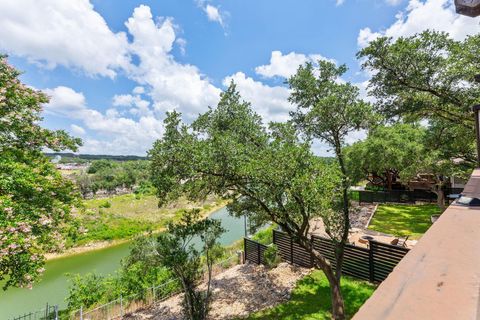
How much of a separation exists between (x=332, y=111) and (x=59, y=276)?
2229cm

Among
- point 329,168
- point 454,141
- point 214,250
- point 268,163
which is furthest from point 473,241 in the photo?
point 454,141

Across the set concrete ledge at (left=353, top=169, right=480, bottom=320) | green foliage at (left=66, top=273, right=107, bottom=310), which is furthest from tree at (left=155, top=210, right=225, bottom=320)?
green foliage at (left=66, top=273, right=107, bottom=310)

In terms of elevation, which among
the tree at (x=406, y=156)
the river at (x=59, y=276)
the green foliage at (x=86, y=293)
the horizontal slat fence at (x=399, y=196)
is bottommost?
the river at (x=59, y=276)

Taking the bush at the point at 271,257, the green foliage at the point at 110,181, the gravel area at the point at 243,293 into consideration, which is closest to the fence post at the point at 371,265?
the gravel area at the point at 243,293

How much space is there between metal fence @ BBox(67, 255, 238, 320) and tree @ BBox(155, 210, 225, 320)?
300cm

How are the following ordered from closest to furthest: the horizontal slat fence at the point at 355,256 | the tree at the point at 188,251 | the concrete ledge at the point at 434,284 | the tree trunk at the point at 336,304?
the concrete ledge at the point at 434,284, the tree trunk at the point at 336,304, the tree at the point at 188,251, the horizontal slat fence at the point at 355,256

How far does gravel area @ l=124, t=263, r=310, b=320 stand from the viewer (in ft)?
28.2

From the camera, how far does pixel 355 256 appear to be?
9.56 meters

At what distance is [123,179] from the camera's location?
5781 cm

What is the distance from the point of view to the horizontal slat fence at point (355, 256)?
8.70 m

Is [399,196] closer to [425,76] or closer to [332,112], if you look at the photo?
[425,76]

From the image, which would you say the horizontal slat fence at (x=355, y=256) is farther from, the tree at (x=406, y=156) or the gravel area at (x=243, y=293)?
the tree at (x=406, y=156)

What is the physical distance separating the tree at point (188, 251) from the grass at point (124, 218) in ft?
53.8

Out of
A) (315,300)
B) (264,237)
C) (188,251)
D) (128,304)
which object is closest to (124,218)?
(264,237)
